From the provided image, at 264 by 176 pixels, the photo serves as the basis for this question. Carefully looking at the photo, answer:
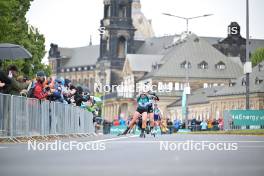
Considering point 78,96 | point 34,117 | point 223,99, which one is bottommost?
point 34,117

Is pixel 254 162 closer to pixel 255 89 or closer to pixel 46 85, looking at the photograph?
pixel 46 85

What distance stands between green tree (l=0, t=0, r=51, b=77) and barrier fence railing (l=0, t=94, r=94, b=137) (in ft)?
66.9

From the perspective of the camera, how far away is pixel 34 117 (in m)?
25.7

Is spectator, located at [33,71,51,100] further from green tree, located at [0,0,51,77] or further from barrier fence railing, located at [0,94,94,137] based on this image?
green tree, located at [0,0,51,77]

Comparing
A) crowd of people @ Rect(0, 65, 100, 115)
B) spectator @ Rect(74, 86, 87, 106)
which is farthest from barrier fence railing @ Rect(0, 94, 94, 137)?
spectator @ Rect(74, 86, 87, 106)

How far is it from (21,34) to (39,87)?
32005mm

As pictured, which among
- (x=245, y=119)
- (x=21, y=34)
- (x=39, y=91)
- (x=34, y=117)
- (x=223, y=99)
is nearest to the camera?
(x=34, y=117)

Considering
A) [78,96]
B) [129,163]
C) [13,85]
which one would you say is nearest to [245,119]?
[78,96]

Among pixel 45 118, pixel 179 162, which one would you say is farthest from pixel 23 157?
pixel 45 118

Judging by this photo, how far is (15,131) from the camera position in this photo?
23.8 m

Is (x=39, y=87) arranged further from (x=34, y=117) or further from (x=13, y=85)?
(x=13, y=85)

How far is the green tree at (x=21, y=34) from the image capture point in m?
53.6

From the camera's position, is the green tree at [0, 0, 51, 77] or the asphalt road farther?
the green tree at [0, 0, 51, 77]

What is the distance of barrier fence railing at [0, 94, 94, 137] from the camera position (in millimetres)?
23016
